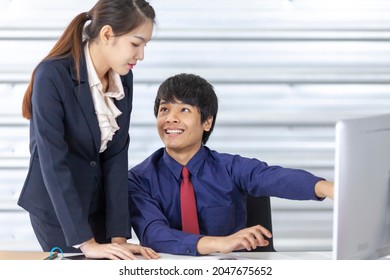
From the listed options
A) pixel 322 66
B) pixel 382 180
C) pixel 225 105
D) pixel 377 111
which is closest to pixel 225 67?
pixel 225 105

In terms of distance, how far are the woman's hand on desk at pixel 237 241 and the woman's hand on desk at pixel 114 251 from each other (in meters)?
0.15

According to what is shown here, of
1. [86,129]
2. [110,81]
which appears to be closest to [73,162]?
[86,129]

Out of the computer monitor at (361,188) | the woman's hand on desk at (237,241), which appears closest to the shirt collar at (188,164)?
the woman's hand on desk at (237,241)

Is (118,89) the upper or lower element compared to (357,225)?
upper

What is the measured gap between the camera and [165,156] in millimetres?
2482

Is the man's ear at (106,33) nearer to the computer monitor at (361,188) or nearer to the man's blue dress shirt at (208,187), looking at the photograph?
the man's blue dress shirt at (208,187)

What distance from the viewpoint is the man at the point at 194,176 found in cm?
239

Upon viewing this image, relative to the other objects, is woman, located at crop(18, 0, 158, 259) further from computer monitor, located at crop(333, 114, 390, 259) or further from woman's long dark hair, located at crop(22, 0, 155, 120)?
computer monitor, located at crop(333, 114, 390, 259)

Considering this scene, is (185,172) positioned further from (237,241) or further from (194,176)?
(237,241)

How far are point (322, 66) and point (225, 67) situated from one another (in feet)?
1.42

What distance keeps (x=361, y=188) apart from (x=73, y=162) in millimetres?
978

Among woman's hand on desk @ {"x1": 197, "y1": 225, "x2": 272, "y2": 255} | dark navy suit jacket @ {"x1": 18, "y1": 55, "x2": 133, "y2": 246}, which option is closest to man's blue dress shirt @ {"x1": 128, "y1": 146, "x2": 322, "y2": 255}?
dark navy suit jacket @ {"x1": 18, "y1": 55, "x2": 133, "y2": 246}

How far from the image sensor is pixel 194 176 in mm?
2453

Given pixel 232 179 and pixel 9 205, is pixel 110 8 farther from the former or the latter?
pixel 9 205
